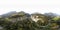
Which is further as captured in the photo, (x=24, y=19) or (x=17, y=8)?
A: (x=17, y=8)

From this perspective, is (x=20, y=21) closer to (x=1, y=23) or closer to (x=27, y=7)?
(x=1, y=23)

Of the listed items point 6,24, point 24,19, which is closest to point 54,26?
point 24,19

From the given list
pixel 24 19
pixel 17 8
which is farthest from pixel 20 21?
pixel 17 8

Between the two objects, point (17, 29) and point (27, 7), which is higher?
point (27, 7)

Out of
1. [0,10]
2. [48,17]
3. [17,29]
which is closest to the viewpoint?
[17,29]

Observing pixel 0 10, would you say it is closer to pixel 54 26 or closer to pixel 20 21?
pixel 20 21

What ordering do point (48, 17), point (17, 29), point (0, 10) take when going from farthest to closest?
point (0, 10)
point (48, 17)
point (17, 29)
